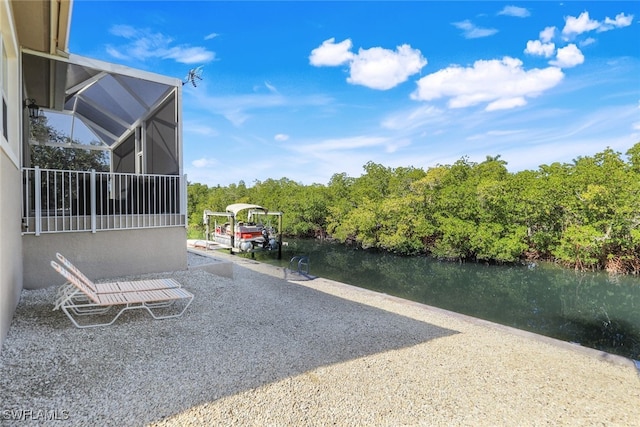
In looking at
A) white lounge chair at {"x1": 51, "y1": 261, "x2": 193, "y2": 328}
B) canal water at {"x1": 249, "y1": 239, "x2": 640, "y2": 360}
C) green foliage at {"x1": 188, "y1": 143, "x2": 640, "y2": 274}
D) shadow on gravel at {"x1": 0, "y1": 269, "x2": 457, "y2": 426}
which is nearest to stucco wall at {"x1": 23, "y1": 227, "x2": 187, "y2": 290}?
shadow on gravel at {"x1": 0, "y1": 269, "x2": 457, "y2": 426}

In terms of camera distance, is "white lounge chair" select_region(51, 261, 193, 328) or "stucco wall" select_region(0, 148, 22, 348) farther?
"white lounge chair" select_region(51, 261, 193, 328)

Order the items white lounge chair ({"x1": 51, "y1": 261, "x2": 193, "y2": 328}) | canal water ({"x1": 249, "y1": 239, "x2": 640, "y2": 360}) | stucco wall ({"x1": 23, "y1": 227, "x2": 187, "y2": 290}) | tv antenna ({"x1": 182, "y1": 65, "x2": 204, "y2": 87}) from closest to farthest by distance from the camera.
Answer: white lounge chair ({"x1": 51, "y1": 261, "x2": 193, "y2": 328}) → stucco wall ({"x1": 23, "y1": 227, "x2": 187, "y2": 290}) → tv antenna ({"x1": 182, "y1": 65, "x2": 204, "y2": 87}) → canal water ({"x1": 249, "y1": 239, "x2": 640, "y2": 360})

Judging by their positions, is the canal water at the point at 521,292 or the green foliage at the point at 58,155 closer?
the canal water at the point at 521,292

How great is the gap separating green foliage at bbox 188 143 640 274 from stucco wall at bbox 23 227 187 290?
45.1 feet

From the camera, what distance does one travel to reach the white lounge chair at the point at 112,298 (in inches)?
159

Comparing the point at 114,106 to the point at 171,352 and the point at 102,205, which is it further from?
the point at 171,352

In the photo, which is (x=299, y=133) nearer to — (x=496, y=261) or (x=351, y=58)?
(x=351, y=58)

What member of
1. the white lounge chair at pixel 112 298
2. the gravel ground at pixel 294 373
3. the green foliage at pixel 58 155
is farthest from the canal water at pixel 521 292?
the green foliage at pixel 58 155

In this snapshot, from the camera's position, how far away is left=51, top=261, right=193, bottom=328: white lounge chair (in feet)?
13.2

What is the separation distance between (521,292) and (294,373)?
1129 centimetres

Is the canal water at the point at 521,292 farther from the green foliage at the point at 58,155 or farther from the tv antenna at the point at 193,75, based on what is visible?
the green foliage at the point at 58,155

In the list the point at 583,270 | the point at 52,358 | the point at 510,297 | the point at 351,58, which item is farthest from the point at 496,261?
the point at 52,358

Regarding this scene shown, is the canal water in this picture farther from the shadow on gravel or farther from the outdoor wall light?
the outdoor wall light

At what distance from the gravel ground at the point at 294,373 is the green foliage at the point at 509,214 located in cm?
1238
